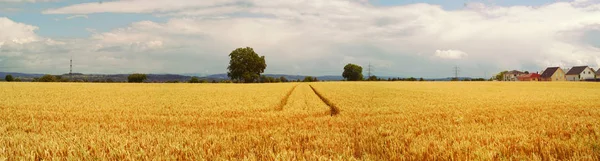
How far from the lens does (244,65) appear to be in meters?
97.2

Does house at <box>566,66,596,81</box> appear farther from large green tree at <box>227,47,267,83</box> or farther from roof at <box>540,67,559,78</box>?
large green tree at <box>227,47,267,83</box>

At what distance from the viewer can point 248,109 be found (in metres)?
15.1

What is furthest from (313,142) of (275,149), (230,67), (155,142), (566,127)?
(230,67)

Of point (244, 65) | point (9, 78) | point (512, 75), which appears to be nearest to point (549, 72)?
point (512, 75)

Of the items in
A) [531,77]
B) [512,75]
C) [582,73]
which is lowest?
[531,77]

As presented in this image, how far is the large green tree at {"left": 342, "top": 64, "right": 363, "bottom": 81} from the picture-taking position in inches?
6265

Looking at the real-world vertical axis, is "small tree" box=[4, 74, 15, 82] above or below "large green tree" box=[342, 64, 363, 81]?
below

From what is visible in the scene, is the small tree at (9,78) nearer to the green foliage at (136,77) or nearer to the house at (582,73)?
the green foliage at (136,77)

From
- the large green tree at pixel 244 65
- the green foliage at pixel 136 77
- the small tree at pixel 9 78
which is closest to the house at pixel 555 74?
the large green tree at pixel 244 65

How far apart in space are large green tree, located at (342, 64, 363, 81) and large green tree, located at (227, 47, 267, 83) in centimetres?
6744

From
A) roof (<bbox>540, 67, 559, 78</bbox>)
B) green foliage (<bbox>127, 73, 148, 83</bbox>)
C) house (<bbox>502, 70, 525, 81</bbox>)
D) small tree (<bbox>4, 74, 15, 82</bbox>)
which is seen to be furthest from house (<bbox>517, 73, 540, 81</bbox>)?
small tree (<bbox>4, 74, 15, 82</bbox>)

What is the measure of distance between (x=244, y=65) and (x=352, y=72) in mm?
73634

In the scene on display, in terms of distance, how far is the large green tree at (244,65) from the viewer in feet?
318

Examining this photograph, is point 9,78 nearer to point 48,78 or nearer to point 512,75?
point 48,78
